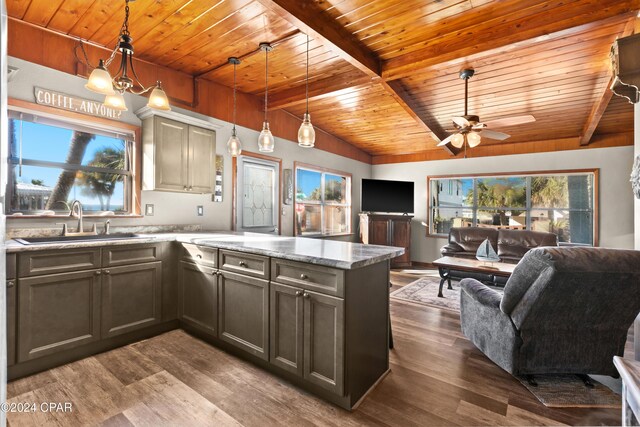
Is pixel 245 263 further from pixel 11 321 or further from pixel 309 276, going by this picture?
pixel 11 321

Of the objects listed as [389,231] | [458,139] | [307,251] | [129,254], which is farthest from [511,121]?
[129,254]

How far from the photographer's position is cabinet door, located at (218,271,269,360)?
7.29 feet

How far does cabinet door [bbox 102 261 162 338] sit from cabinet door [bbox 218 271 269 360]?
2.42 feet

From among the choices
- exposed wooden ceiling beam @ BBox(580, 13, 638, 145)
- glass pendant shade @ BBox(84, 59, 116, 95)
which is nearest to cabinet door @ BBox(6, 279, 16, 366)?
glass pendant shade @ BBox(84, 59, 116, 95)

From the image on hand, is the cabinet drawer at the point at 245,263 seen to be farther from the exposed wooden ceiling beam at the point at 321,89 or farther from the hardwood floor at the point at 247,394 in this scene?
the exposed wooden ceiling beam at the point at 321,89

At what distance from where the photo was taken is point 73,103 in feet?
9.52

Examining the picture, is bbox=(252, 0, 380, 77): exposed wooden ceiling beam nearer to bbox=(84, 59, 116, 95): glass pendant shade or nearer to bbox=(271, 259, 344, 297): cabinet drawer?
bbox=(84, 59, 116, 95): glass pendant shade

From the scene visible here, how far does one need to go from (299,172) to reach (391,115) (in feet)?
6.20

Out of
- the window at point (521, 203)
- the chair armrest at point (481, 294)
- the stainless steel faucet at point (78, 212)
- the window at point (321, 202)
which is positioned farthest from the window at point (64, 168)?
the window at point (521, 203)

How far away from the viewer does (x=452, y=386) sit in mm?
2109

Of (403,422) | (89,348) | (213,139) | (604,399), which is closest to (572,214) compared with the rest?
(604,399)

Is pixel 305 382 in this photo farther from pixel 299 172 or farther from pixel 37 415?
pixel 299 172

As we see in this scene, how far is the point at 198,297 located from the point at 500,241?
5.02 metres

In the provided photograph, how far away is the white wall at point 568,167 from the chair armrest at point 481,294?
4361 mm
